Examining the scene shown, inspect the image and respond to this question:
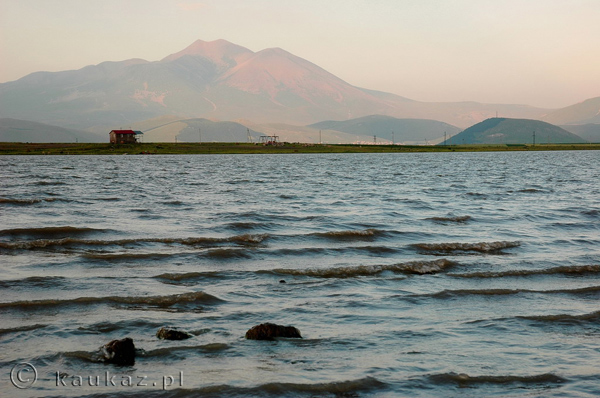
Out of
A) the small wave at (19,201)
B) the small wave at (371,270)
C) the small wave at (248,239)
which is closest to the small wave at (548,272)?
the small wave at (371,270)

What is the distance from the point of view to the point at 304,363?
1194 cm

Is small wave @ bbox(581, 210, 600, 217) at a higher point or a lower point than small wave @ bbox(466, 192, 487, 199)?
lower

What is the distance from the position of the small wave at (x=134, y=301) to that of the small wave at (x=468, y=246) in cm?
1169

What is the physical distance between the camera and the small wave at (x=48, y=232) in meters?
27.7

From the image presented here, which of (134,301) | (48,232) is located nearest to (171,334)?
(134,301)

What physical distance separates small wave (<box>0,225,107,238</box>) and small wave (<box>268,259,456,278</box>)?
1245cm

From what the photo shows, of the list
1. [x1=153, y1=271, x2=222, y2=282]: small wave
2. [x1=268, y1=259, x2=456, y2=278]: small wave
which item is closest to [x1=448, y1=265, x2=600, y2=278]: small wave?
[x1=268, y1=259, x2=456, y2=278]: small wave

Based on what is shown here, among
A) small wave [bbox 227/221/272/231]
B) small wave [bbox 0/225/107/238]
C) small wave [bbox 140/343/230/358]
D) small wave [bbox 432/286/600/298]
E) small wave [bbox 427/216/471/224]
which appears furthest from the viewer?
small wave [bbox 427/216/471/224]

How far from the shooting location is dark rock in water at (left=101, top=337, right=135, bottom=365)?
11828 millimetres

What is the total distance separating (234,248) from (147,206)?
18.3m

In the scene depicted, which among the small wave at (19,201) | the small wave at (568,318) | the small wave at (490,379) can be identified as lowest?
the small wave at (490,379)

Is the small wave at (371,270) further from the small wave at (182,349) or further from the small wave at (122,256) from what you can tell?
the small wave at (182,349)

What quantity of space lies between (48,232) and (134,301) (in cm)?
1424

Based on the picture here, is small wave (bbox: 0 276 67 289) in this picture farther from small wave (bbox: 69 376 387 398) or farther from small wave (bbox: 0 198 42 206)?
small wave (bbox: 0 198 42 206)
